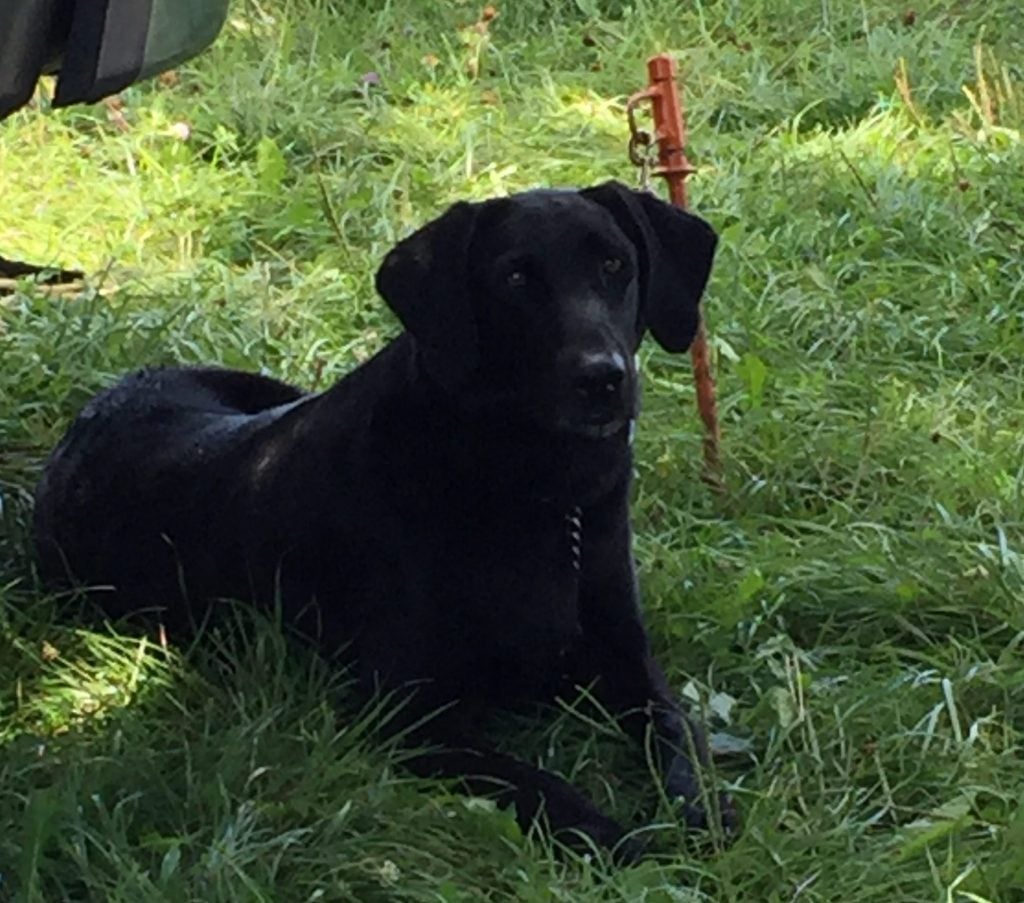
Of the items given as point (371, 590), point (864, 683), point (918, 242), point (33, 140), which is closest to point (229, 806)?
point (371, 590)

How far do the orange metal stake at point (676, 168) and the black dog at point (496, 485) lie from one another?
67 centimetres

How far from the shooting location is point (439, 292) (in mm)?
2701

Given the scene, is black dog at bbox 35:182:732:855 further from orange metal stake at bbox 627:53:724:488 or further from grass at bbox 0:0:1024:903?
orange metal stake at bbox 627:53:724:488

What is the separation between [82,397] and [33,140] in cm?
181

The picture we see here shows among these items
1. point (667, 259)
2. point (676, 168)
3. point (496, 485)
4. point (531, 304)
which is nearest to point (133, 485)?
point (496, 485)

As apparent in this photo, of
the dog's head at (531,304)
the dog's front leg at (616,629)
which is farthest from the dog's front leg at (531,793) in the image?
the dog's head at (531,304)

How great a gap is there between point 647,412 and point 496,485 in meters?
1.27

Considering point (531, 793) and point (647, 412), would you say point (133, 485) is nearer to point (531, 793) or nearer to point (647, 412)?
point (531, 793)

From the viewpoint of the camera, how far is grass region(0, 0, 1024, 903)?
2.37 m

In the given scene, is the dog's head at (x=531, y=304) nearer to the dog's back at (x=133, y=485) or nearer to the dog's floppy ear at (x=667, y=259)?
the dog's floppy ear at (x=667, y=259)

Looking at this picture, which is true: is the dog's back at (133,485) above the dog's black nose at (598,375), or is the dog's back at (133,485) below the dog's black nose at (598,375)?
below

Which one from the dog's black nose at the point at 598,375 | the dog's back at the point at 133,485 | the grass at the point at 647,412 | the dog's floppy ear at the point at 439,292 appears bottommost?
the grass at the point at 647,412

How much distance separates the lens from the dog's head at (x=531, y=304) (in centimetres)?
263

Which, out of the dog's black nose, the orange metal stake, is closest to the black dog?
the dog's black nose
